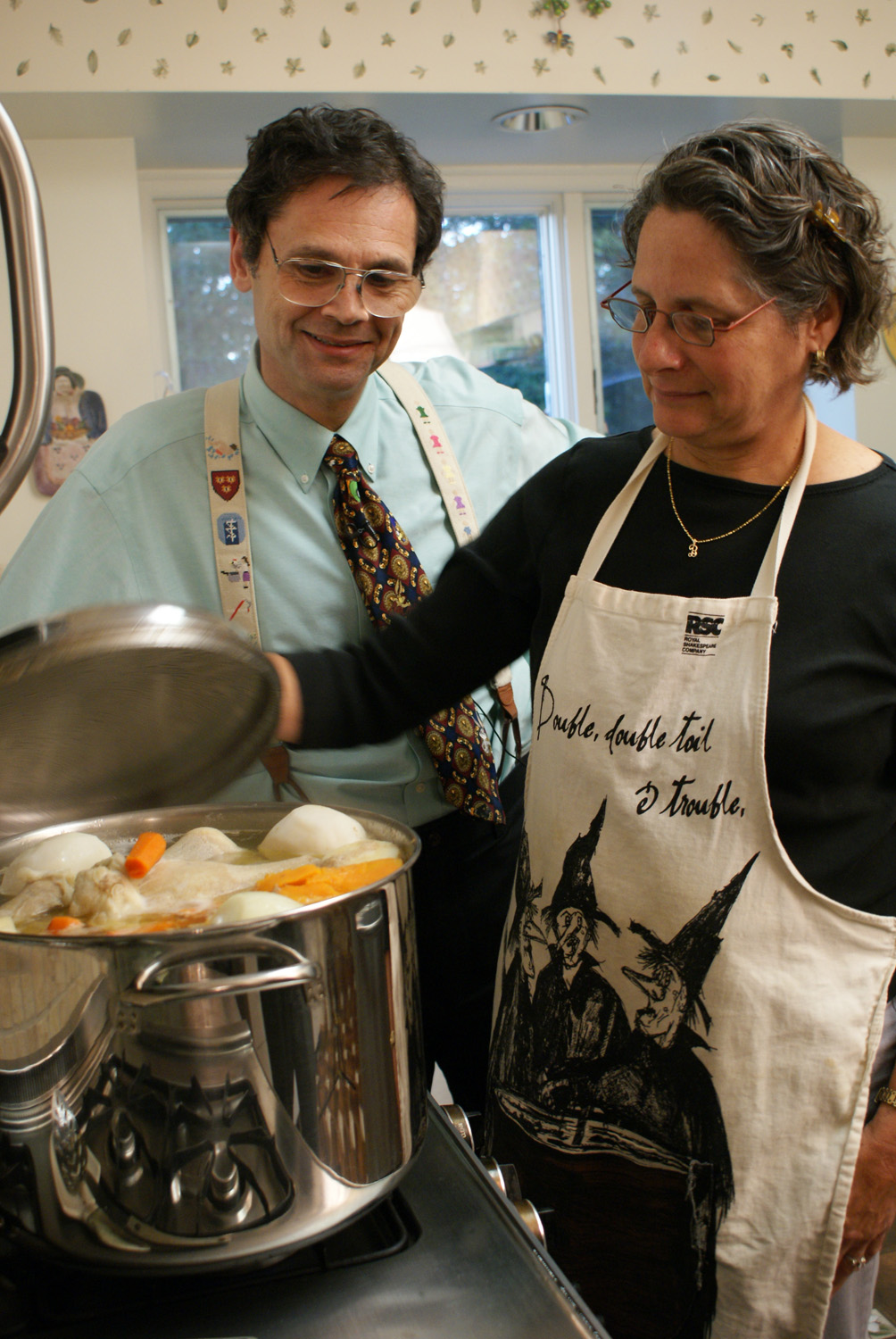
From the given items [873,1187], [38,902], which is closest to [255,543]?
[38,902]

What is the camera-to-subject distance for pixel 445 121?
2.86 meters

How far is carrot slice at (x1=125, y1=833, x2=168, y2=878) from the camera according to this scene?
2.59ft

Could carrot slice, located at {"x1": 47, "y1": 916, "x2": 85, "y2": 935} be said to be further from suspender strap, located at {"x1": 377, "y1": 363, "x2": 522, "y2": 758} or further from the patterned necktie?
suspender strap, located at {"x1": 377, "y1": 363, "x2": 522, "y2": 758}

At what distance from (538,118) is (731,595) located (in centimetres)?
231

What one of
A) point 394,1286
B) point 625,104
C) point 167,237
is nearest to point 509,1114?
point 394,1286

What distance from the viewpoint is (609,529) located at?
108 cm

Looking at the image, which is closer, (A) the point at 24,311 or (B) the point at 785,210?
(A) the point at 24,311

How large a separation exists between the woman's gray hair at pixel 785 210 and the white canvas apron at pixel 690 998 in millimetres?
130

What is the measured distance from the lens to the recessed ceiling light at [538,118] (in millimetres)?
2796

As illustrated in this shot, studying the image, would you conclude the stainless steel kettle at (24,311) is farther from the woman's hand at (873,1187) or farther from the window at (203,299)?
the window at (203,299)

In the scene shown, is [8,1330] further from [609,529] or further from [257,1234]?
[609,529]

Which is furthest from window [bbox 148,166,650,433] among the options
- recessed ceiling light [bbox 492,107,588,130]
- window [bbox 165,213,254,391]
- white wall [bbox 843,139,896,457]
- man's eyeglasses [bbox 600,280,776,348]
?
man's eyeglasses [bbox 600,280,776,348]

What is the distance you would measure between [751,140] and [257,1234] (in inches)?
37.0

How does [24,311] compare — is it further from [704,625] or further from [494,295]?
[494,295]
